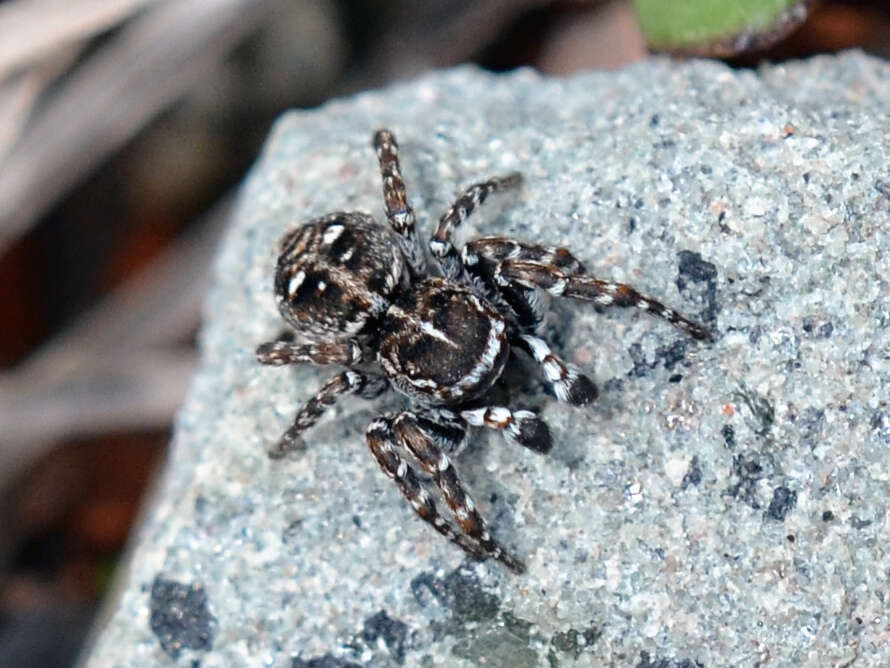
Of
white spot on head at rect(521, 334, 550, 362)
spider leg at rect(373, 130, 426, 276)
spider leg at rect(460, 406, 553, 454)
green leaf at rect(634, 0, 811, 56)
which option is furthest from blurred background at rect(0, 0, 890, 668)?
spider leg at rect(460, 406, 553, 454)

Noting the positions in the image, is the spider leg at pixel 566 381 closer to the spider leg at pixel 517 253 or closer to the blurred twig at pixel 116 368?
the spider leg at pixel 517 253

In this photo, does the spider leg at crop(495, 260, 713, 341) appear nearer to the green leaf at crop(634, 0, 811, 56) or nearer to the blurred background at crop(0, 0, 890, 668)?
the green leaf at crop(634, 0, 811, 56)

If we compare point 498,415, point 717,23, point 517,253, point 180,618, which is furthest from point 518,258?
point 180,618

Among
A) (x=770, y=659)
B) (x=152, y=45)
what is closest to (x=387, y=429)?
(x=770, y=659)

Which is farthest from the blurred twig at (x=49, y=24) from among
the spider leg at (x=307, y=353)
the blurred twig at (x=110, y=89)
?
the spider leg at (x=307, y=353)

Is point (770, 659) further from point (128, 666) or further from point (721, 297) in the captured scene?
point (128, 666)
